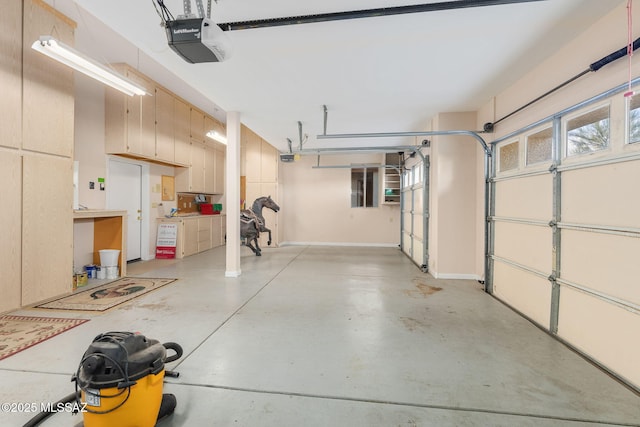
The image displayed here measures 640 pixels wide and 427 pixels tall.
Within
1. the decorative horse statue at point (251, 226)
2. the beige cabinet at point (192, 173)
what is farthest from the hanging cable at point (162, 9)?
the beige cabinet at point (192, 173)

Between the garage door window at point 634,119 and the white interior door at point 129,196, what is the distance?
6954mm

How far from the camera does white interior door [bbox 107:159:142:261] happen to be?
5211 millimetres

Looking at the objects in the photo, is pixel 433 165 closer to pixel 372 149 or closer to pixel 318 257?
pixel 372 149

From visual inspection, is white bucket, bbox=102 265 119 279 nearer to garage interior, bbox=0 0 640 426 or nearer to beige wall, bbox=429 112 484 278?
garage interior, bbox=0 0 640 426

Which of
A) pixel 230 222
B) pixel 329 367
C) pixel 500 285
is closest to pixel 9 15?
pixel 230 222

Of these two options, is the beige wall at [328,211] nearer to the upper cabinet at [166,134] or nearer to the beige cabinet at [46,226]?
the upper cabinet at [166,134]

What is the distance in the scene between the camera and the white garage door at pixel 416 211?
5133 millimetres

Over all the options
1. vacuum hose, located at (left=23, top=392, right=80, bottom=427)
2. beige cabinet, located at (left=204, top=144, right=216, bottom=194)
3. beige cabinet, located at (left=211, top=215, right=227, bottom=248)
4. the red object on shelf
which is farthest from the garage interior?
the red object on shelf

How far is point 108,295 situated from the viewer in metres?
3.65

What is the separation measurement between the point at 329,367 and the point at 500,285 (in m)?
2.88

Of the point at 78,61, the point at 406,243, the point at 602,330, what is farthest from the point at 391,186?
the point at 78,61

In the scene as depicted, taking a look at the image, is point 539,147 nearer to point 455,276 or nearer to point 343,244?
point 455,276

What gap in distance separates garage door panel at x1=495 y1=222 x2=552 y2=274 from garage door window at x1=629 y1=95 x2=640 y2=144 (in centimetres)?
107

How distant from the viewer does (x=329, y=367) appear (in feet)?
6.76
